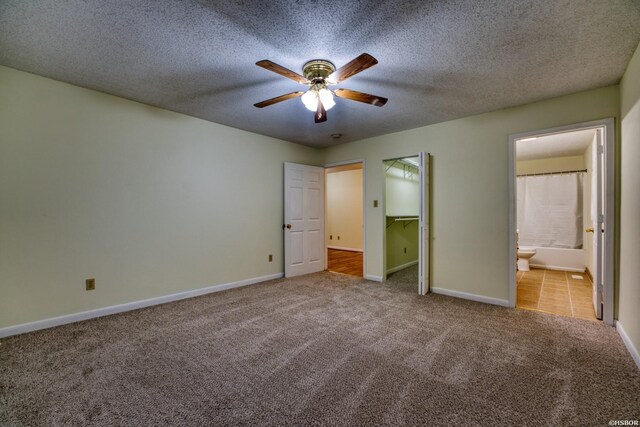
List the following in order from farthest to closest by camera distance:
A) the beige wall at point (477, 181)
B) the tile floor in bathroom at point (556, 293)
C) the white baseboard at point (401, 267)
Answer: the white baseboard at point (401, 267) < the tile floor in bathroom at point (556, 293) < the beige wall at point (477, 181)

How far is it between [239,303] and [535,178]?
6.15 m

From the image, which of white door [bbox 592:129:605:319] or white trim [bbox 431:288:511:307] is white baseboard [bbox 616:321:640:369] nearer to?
white door [bbox 592:129:605:319]

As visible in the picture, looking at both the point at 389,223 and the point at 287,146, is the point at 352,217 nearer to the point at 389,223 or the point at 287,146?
the point at 389,223

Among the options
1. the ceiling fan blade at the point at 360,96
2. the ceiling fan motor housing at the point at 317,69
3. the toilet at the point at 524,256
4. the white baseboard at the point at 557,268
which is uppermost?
the ceiling fan motor housing at the point at 317,69

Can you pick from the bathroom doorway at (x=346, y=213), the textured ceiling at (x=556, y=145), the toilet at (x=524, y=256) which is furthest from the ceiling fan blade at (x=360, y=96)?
the bathroom doorway at (x=346, y=213)

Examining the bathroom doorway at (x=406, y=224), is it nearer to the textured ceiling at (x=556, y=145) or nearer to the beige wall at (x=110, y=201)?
the textured ceiling at (x=556, y=145)

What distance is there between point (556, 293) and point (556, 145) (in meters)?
2.51

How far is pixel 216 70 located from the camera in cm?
235

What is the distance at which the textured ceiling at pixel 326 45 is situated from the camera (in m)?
1.65

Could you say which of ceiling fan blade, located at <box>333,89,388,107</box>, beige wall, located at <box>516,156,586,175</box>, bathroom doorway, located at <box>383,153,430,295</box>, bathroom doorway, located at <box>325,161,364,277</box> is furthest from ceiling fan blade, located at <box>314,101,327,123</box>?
beige wall, located at <box>516,156,586,175</box>

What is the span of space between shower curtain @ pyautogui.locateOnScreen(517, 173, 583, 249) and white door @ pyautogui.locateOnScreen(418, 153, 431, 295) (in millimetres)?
3272

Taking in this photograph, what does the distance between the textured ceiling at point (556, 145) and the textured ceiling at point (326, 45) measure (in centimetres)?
169

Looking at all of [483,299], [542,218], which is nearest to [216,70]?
[483,299]

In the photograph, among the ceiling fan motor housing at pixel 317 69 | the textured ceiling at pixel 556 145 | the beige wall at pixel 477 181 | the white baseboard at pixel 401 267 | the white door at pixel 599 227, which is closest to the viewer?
the ceiling fan motor housing at pixel 317 69
